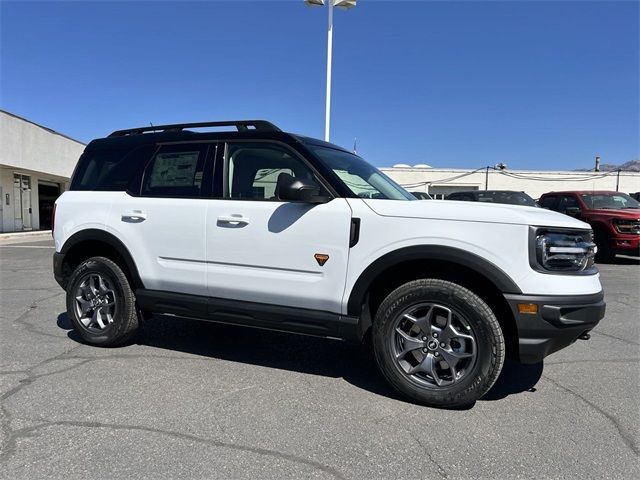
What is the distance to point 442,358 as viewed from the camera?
3.39m

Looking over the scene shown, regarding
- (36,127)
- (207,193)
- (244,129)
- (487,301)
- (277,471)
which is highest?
(36,127)

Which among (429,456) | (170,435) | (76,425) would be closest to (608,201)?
(429,456)

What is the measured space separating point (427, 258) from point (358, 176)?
1104mm

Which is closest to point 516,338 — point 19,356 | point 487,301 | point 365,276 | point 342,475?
point 487,301

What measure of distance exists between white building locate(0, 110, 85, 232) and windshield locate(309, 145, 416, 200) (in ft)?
64.9

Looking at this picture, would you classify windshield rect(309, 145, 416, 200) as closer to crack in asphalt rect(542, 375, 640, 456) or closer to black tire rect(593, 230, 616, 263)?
Answer: crack in asphalt rect(542, 375, 640, 456)

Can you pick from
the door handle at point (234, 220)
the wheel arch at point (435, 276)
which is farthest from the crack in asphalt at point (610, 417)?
the door handle at point (234, 220)

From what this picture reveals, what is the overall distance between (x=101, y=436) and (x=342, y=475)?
1477mm

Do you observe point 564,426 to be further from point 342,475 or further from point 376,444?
point 342,475

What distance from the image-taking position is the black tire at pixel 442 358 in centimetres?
321

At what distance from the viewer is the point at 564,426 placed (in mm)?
3146

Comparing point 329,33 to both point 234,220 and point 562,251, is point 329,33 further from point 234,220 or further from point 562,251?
point 562,251

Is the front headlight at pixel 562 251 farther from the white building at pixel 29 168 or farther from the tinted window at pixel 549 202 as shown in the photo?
the white building at pixel 29 168

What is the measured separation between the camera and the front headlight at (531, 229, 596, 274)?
314 centimetres
